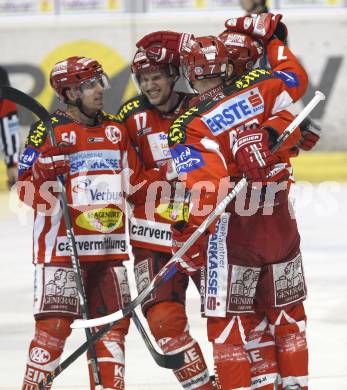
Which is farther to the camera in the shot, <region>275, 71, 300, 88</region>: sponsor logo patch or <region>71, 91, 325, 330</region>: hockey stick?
<region>275, 71, 300, 88</region>: sponsor logo patch

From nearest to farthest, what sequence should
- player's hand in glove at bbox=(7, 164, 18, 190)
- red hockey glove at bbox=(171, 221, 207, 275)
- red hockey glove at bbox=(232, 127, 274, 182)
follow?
red hockey glove at bbox=(232, 127, 274, 182) < red hockey glove at bbox=(171, 221, 207, 275) < player's hand in glove at bbox=(7, 164, 18, 190)

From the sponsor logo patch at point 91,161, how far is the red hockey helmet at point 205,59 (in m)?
0.54

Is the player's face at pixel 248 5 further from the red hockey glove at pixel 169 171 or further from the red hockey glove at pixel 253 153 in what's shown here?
the red hockey glove at pixel 253 153

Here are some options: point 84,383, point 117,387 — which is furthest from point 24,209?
point 117,387

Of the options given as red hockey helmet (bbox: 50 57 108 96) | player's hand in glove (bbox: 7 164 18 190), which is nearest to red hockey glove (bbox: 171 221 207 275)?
red hockey helmet (bbox: 50 57 108 96)

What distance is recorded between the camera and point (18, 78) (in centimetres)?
1191

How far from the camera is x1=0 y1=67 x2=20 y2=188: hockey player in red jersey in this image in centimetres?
736

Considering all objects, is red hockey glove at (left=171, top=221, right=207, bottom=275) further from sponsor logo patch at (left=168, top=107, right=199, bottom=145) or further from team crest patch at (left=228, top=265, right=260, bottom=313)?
sponsor logo patch at (left=168, top=107, right=199, bottom=145)

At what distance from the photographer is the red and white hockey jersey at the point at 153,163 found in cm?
499

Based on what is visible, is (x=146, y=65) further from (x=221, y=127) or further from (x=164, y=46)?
(x=221, y=127)

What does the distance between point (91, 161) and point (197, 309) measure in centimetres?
206

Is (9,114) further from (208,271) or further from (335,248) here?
(208,271)

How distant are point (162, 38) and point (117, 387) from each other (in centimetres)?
140

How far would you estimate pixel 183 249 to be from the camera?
4.34m
